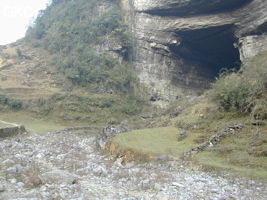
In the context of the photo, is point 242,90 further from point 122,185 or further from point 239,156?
point 122,185

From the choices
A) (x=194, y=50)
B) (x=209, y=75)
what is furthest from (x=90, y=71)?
(x=209, y=75)

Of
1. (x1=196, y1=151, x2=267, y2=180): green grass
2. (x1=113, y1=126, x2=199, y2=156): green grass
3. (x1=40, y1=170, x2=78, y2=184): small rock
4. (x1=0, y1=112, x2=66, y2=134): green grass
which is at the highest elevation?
(x1=40, y1=170, x2=78, y2=184): small rock

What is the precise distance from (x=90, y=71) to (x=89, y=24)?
997cm

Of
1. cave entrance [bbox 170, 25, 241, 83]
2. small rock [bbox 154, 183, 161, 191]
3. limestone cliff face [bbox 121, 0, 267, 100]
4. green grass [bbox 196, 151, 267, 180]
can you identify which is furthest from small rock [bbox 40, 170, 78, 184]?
cave entrance [bbox 170, 25, 241, 83]

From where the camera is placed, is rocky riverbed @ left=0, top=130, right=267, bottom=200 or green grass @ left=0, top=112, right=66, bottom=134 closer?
rocky riverbed @ left=0, top=130, right=267, bottom=200

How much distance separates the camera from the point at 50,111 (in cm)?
3127

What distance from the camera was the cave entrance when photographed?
32.1m

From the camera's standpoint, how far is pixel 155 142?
13359 mm

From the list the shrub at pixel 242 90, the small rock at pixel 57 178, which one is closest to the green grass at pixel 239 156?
the shrub at pixel 242 90

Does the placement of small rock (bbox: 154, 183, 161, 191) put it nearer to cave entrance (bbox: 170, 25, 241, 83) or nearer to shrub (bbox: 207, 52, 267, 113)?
shrub (bbox: 207, 52, 267, 113)

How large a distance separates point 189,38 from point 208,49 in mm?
3620

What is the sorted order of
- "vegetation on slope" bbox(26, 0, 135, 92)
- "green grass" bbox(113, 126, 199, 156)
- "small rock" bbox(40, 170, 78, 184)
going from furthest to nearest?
1. "vegetation on slope" bbox(26, 0, 135, 92)
2. "green grass" bbox(113, 126, 199, 156)
3. "small rock" bbox(40, 170, 78, 184)

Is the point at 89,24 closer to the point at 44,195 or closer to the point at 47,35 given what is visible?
the point at 47,35

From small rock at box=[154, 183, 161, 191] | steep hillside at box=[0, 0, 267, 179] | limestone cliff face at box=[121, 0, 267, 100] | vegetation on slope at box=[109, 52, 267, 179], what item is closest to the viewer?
small rock at box=[154, 183, 161, 191]
